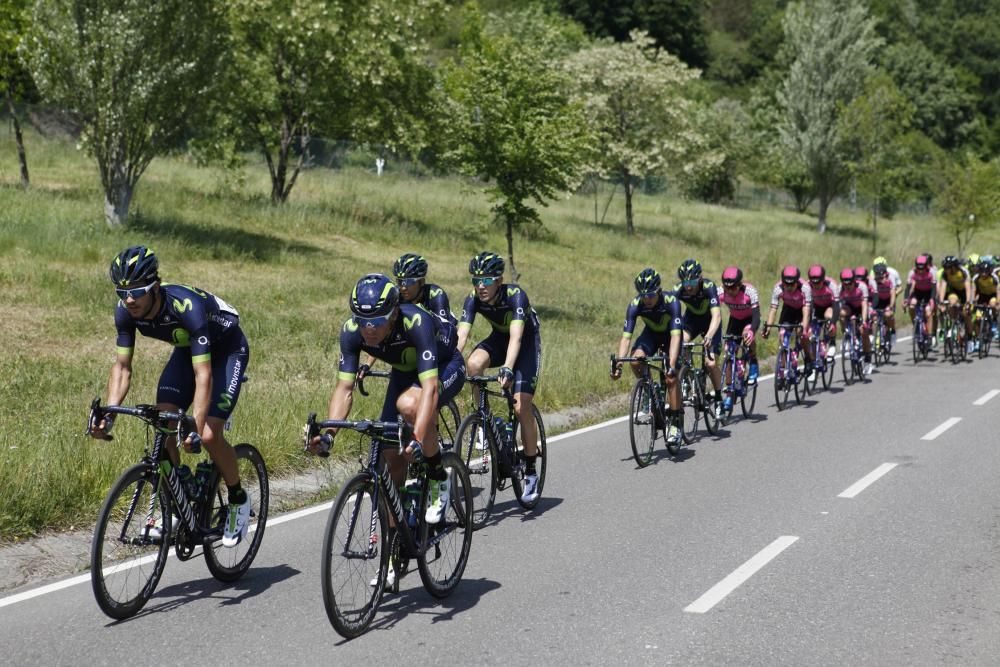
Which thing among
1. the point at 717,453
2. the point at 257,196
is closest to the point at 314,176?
the point at 257,196

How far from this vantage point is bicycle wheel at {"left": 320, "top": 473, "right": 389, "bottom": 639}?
570cm

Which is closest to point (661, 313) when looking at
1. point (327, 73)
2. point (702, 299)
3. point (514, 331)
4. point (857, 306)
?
point (702, 299)

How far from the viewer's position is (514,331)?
9062mm

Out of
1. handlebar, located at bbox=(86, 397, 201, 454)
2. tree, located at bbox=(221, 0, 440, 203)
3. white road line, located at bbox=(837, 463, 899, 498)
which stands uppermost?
tree, located at bbox=(221, 0, 440, 203)

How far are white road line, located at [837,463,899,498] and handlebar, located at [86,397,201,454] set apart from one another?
19.1 feet

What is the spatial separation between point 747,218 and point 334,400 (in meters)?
60.5

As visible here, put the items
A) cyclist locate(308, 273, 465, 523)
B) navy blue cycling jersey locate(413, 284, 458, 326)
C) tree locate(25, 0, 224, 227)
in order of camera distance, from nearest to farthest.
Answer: cyclist locate(308, 273, 465, 523) < navy blue cycling jersey locate(413, 284, 458, 326) < tree locate(25, 0, 224, 227)

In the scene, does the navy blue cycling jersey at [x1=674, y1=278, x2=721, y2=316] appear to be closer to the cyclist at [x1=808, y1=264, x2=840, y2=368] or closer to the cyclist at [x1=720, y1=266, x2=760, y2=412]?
the cyclist at [x1=720, y1=266, x2=760, y2=412]

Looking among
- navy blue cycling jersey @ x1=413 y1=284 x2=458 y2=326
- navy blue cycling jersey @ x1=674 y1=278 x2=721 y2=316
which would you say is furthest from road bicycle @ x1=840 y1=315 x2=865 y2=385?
navy blue cycling jersey @ x1=413 y1=284 x2=458 y2=326

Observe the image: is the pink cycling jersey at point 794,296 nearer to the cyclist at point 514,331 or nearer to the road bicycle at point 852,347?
Result: the road bicycle at point 852,347

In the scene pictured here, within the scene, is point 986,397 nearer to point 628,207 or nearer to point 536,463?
point 536,463

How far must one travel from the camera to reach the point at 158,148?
83.4ft

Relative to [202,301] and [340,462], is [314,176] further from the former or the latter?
[202,301]

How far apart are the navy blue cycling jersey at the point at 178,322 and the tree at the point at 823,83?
6324 centimetres
